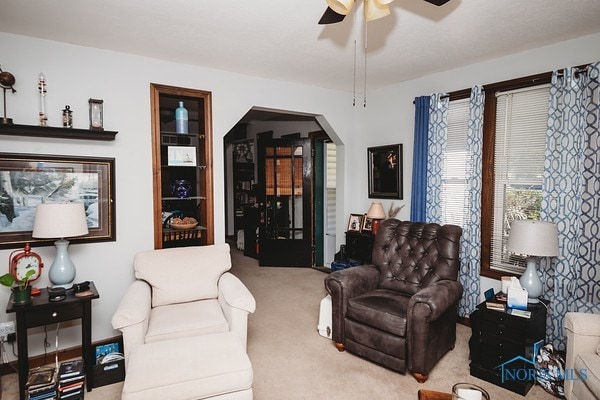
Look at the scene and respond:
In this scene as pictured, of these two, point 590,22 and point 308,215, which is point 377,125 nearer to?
point 308,215

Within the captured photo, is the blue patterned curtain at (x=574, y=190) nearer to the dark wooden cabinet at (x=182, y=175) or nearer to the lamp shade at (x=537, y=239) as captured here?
the lamp shade at (x=537, y=239)

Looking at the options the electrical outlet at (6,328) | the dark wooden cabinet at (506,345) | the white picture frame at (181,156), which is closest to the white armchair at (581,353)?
the dark wooden cabinet at (506,345)

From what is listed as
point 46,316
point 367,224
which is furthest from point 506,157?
point 46,316

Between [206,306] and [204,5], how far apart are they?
2.24 metres

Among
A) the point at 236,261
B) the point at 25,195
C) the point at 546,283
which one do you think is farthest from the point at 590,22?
the point at 236,261

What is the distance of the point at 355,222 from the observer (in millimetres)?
4844

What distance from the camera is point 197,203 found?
12.5 ft

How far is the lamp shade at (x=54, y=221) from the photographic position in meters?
2.47

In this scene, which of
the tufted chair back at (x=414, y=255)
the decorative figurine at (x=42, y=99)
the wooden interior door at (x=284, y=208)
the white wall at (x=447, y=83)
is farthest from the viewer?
the wooden interior door at (x=284, y=208)

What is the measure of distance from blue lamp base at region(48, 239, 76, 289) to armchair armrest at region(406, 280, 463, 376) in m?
2.60

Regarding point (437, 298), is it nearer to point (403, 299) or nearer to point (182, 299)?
point (403, 299)

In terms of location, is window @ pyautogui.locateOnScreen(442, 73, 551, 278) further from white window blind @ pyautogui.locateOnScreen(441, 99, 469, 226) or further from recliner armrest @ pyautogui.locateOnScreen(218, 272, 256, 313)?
recliner armrest @ pyautogui.locateOnScreen(218, 272, 256, 313)

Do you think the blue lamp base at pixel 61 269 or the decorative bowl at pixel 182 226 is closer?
the blue lamp base at pixel 61 269

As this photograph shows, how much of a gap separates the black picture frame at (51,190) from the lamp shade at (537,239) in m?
3.46
